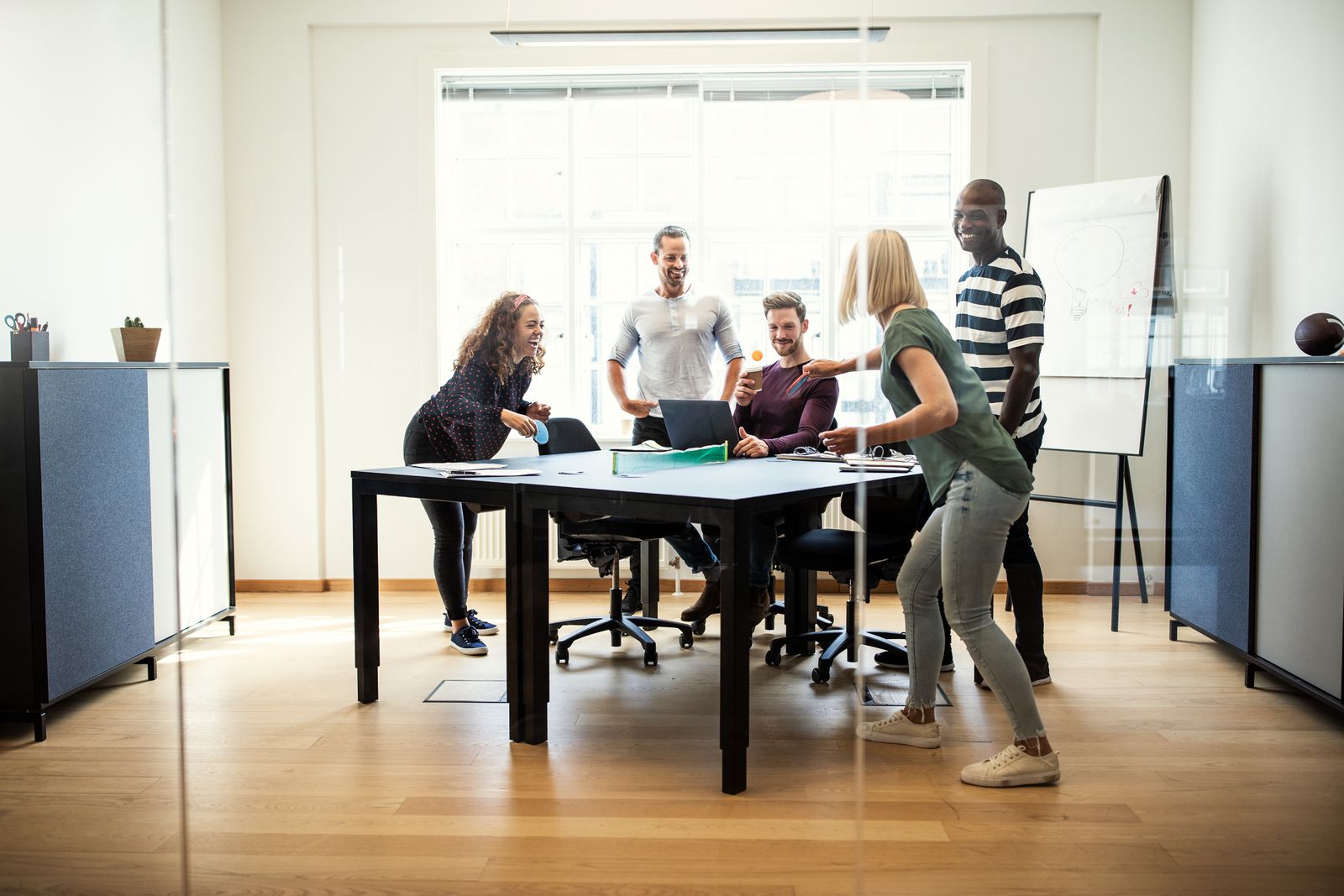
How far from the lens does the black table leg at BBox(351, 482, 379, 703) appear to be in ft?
7.84

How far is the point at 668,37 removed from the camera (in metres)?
2.20

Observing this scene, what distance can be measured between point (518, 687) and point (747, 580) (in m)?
0.79

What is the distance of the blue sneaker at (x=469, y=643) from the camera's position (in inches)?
104

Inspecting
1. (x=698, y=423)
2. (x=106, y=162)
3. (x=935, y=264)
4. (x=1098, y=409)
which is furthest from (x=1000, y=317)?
(x=106, y=162)

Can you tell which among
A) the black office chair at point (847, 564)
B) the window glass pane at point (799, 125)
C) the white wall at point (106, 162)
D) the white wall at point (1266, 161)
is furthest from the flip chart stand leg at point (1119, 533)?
the white wall at point (106, 162)

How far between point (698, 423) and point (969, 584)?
72 centimetres

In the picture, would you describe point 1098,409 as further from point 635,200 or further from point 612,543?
Answer: point 612,543

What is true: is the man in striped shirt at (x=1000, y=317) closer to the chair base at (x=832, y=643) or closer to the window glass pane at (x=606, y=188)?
the chair base at (x=832, y=643)

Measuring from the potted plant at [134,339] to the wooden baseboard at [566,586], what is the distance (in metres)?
0.54

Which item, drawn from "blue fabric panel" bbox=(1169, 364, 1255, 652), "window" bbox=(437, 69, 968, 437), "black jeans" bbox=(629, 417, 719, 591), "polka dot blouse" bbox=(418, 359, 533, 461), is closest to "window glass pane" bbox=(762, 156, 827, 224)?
"window" bbox=(437, 69, 968, 437)

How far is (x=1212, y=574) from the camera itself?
85.7 inches

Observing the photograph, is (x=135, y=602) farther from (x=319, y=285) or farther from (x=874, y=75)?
(x=874, y=75)

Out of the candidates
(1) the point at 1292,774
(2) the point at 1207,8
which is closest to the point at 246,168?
(2) the point at 1207,8

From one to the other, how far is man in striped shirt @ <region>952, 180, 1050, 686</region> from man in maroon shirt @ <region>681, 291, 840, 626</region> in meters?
0.31
